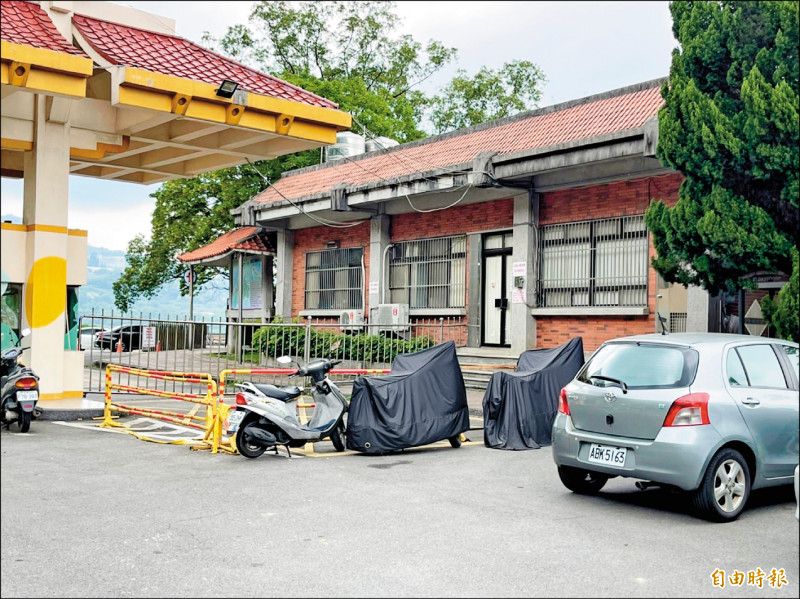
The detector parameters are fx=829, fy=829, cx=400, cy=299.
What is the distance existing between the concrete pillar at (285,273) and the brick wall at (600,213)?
9.92 meters

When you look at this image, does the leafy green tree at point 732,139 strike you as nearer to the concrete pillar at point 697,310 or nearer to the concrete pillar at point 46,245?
the concrete pillar at point 697,310

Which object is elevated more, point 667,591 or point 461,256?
point 461,256

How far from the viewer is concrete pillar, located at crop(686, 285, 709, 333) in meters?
14.3

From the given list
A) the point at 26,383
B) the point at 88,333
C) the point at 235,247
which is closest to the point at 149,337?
the point at 88,333

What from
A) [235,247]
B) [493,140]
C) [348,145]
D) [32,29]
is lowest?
[235,247]

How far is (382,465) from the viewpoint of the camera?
9398 mm

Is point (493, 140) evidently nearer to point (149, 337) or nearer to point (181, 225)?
point (149, 337)

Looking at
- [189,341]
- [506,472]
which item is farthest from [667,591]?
[189,341]

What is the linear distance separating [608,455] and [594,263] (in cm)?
994

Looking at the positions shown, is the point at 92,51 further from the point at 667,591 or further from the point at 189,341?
the point at 667,591

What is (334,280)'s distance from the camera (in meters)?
23.8

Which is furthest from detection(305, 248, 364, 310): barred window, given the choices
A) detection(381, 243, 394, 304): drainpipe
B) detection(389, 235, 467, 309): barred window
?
detection(389, 235, 467, 309): barred window

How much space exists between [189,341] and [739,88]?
35.0 ft

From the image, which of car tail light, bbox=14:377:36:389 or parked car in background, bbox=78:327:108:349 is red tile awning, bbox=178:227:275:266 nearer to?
parked car in background, bbox=78:327:108:349
